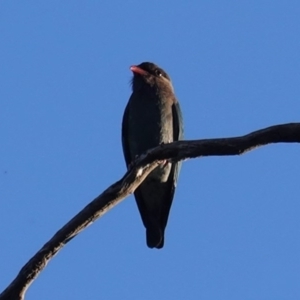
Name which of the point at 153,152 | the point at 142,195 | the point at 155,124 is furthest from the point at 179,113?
the point at 153,152

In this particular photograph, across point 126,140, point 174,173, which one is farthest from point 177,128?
point 126,140

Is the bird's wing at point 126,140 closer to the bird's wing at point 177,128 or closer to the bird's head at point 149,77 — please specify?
the bird's head at point 149,77

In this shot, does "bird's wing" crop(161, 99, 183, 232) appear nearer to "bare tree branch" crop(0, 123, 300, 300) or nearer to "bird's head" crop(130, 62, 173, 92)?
"bird's head" crop(130, 62, 173, 92)

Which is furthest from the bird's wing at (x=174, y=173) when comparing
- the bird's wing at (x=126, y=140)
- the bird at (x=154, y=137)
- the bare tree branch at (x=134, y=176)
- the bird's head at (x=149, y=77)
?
the bare tree branch at (x=134, y=176)

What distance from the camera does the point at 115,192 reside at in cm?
607

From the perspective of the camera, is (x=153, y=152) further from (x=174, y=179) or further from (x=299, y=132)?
(x=174, y=179)

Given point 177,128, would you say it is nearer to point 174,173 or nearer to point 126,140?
point 174,173

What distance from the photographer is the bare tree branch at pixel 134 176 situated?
18.2ft

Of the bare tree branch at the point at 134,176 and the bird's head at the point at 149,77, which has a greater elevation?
the bird's head at the point at 149,77

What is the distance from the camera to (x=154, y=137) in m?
9.59

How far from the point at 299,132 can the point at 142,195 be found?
4.41m

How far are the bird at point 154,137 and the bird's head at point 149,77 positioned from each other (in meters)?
0.01

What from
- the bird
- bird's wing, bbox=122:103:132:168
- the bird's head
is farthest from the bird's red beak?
bird's wing, bbox=122:103:132:168

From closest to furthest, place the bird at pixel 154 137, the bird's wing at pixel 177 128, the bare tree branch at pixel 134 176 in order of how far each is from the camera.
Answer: the bare tree branch at pixel 134 176
the bird at pixel 154 137
the bird's wing at pixel 177 128
